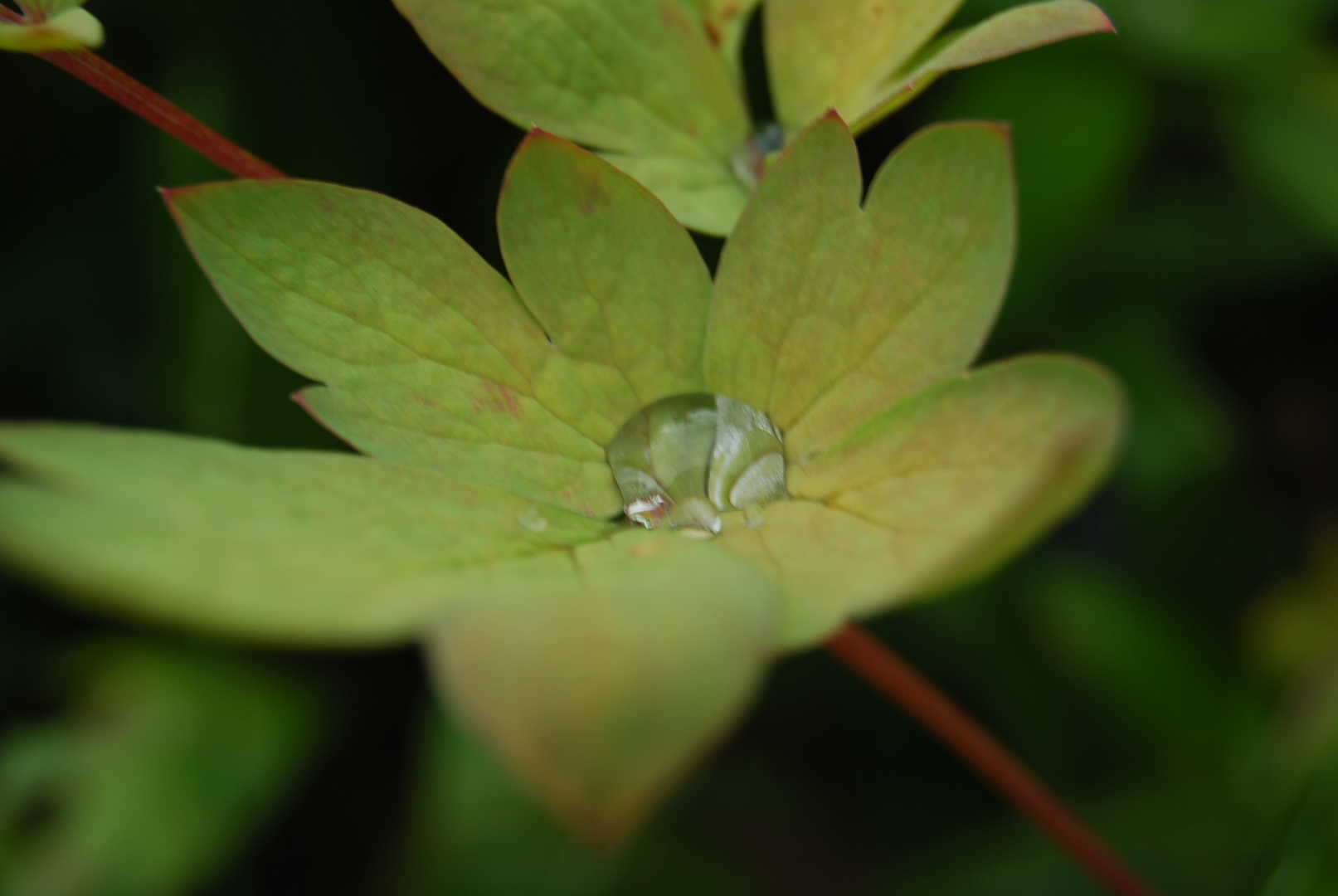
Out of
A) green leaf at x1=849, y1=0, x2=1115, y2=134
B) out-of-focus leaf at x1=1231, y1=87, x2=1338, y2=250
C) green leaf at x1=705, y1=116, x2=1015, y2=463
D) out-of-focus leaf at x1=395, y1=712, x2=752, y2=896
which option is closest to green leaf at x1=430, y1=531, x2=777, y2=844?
green leaf at x1=705, y1=116, x2=1015, y2=463

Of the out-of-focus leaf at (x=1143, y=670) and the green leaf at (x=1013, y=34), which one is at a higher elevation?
the green leaf at (x=1013, y=34)

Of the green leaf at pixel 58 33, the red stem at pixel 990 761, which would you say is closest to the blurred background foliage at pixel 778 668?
the red stem at pixel 990 761

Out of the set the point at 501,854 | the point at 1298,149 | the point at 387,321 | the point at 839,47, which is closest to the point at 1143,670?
the point at 1298,149

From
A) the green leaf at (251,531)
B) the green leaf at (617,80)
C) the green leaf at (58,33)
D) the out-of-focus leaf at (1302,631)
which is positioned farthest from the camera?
the out-of-focus leaf at (1302,631)

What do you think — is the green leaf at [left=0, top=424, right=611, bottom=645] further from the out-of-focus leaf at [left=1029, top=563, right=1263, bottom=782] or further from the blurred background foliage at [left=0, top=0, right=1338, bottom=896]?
the out-of-focus leaf at [left=1029, top=563, right=1263, bottom=782]

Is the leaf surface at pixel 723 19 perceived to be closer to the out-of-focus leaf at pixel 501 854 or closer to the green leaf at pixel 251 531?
the green leaf at pixel 251 531
